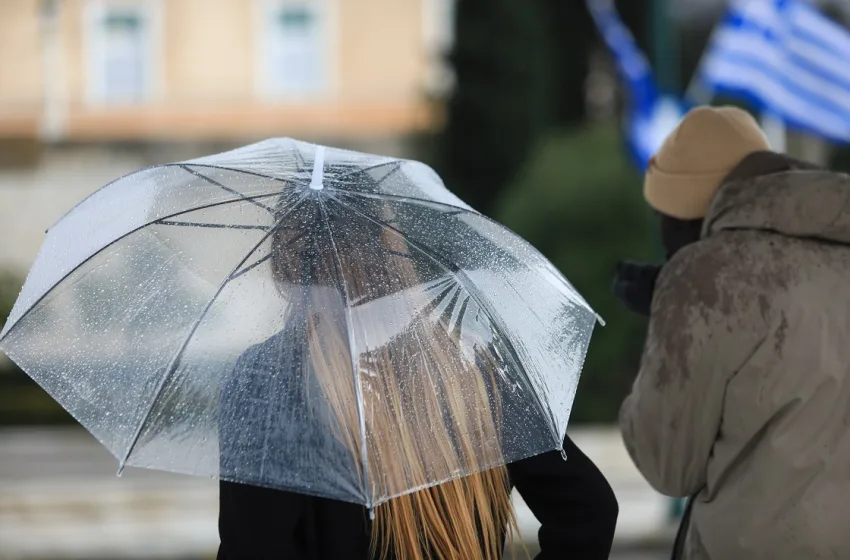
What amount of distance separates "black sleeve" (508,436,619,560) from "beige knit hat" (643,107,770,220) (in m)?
1.08

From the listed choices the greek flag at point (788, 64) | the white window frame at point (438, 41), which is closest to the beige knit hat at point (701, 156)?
the greek flag at point (788, 64)

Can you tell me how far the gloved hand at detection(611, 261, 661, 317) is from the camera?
294cm

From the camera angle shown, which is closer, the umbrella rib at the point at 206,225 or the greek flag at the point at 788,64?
the umbrella rib at the point at 206,225

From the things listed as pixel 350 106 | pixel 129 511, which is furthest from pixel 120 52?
pixel 129 511

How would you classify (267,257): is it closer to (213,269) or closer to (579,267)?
(213,269)

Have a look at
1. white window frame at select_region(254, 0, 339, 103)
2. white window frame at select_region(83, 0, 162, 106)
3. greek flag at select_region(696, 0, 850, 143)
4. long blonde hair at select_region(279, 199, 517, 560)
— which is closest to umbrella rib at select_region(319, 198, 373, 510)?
long blonde hair at select_region(279, 199, 517, 560)

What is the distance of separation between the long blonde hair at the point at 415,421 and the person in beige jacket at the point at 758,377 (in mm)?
613

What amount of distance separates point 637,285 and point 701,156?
39cm

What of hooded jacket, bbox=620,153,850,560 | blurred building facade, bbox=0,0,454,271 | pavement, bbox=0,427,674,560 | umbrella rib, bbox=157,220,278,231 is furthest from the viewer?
blurred building facade, bbox=0,0,454,271

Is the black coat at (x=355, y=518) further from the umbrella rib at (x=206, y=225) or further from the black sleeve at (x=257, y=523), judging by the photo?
the umbrella rib at (x=206, y=225)

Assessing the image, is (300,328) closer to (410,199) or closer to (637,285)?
(410,199)

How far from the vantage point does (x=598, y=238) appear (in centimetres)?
1467

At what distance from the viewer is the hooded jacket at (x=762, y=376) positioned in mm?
2574

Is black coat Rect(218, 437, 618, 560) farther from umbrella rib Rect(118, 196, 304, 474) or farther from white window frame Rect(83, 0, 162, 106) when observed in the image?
white window frame Rect(83, 0, 162, 106)
